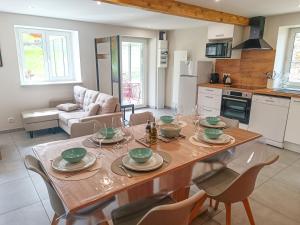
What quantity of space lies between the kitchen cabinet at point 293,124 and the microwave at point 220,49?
1.63m

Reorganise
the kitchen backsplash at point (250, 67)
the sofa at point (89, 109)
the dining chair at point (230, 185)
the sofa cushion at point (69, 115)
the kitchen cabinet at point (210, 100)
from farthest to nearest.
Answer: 1. the kitchen cabinet at point (210, 100)
2. the kitchen backsplash at point (250, 67)
3. the sofa cushion at point (69, 115)
4. the sofa at point (89, 109)
5. the dining chair at point (230, 185)

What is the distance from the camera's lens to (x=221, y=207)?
2207mm

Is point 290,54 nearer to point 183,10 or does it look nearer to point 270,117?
point 270,117

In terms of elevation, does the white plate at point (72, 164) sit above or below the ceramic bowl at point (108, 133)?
A: below

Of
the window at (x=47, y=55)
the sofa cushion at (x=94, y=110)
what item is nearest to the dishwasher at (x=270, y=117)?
the sofa cushion at (x=94, y=110)

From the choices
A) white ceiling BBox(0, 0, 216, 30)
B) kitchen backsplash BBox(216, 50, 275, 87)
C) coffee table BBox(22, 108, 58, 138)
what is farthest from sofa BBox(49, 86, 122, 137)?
kitchen backsplash BBox(216, 50, 275, 87)

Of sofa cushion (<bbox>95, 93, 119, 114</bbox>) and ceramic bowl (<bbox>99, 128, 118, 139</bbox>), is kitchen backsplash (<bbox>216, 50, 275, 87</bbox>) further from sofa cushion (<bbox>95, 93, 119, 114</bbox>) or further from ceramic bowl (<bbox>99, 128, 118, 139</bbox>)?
ceramic bowl (<bbox>99, 128, 118, 139</bbox>)

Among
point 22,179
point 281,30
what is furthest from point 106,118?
point 281,30

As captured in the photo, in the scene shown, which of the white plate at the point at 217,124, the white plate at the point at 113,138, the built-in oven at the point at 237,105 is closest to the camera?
the white plate at the point at 113,138

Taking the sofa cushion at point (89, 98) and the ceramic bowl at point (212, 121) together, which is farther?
the sofa cushion at point (89, 98)

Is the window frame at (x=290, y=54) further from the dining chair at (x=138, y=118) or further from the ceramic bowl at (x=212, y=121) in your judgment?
the dining chair at (x=138, y=118)

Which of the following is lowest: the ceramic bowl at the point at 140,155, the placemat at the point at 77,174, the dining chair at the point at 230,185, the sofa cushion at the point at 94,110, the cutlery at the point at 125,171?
the dining chair at the point at 230,185

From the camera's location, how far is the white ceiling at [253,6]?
316cm

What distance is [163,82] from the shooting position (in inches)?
261
